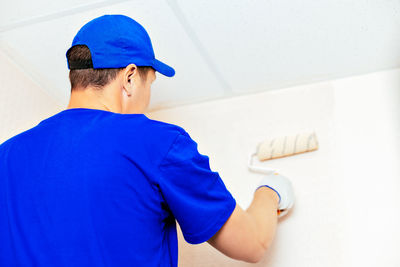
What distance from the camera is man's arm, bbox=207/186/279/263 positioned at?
82cm

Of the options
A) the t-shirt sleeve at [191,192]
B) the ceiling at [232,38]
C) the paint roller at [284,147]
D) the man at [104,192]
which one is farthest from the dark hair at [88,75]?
the paint roller at [284,147]

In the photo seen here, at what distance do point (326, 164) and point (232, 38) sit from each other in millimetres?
477

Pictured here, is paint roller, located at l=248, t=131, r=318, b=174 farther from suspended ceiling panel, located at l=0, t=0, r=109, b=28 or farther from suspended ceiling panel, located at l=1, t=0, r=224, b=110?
suspended ceiling panel, located at l=0, t=0, r=109, b=28

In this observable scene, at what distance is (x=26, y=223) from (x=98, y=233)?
129mm

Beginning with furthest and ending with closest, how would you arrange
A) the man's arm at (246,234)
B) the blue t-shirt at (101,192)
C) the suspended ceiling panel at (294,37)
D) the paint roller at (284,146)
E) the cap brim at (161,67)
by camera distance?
1. the paint roller at (284,146)
2. the suspended ceiling panel at (294,37)
3. the cap brim at (161,67)
4. the man's arm at (246,234)
5. the blue t-shirt at (101,192)

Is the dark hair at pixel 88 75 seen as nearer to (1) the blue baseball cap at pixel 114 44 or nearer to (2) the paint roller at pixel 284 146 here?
(1) the blue baseball cap at pixel 114 44

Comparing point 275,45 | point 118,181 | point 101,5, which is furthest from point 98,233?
point 275,45

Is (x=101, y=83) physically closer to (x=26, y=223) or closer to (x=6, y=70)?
(x=26, y=223)

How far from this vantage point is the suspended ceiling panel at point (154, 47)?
122 cm

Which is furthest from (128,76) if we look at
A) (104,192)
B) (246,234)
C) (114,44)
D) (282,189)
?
(282,189)

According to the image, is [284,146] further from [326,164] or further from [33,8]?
[33,8]

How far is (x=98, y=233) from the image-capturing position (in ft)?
2.35

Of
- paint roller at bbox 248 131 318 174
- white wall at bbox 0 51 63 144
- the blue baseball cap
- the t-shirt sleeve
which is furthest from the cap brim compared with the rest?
white wall at bbox 0 51 63 144

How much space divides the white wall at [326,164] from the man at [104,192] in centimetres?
43
